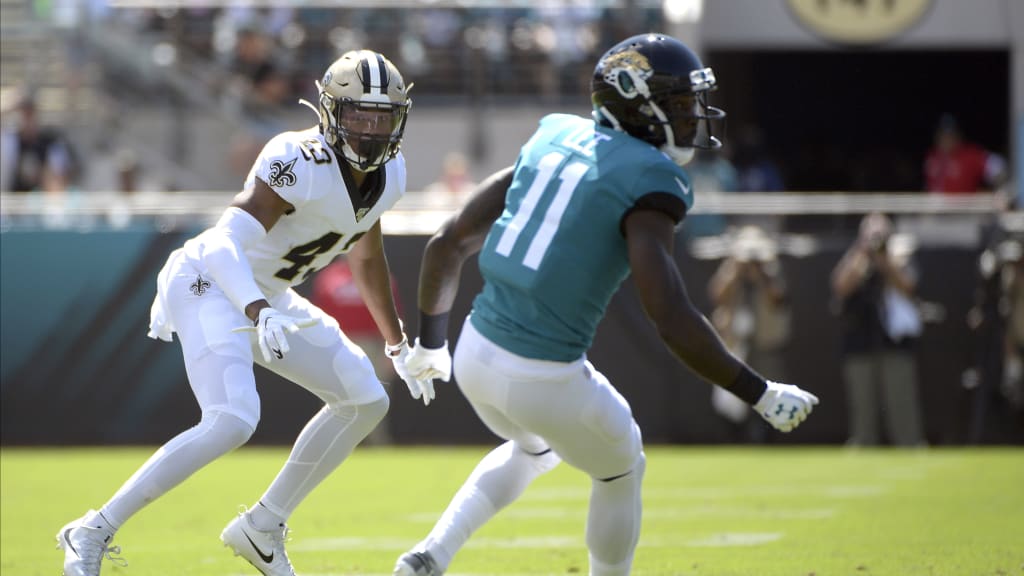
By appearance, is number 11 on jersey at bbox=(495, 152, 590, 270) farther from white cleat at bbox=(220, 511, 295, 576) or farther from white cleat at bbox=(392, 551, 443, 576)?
white cleat at bbox=(220, 511, 295, 576)

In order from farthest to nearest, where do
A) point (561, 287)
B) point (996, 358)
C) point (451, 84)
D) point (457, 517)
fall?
1. point (451, 84)
2. point (996, 358)
3. point (457, 517)
4. point (561, 287)

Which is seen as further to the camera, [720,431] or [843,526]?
[720,431]

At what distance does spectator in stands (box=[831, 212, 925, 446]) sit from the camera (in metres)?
12.1

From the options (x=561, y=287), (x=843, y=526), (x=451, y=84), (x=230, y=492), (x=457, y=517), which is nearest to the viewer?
(x=561, y=287)

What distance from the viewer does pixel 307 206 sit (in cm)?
511

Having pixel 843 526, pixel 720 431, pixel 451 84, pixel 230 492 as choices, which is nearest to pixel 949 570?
pixel 843 526

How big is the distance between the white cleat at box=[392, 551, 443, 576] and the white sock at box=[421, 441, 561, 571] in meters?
0.02

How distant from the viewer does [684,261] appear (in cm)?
1288

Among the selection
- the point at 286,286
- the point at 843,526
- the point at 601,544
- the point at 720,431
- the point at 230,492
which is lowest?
the point at 720,431

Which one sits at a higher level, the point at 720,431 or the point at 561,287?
the point at 561,287

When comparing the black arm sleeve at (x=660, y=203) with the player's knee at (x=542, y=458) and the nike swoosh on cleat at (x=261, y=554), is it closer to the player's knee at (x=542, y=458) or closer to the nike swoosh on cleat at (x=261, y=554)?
the player's knee at (x=542, y=458)

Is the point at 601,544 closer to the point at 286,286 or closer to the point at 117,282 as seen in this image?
the point at 286,286

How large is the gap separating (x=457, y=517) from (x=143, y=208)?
891cm

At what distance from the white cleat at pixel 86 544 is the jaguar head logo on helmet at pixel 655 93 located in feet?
6.55
